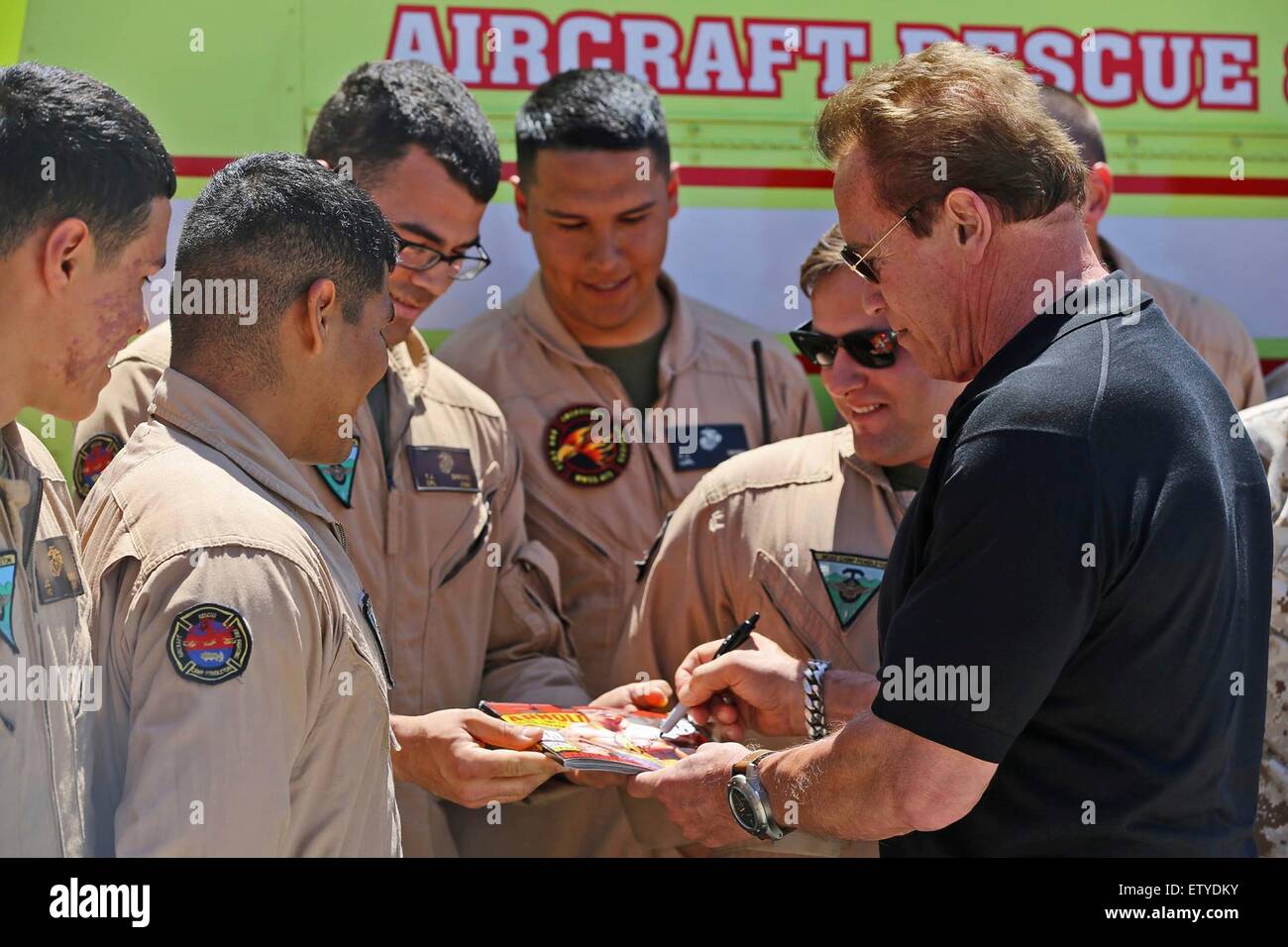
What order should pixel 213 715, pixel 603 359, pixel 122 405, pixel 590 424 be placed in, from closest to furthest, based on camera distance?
pixel 213 715, pixel 122 405, pixel 590 424, pixel 603 359

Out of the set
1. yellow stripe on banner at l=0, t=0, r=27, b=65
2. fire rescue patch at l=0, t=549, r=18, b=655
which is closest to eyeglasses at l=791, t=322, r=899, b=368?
fire rescue patch at l=0, t=549, r=18, b=655

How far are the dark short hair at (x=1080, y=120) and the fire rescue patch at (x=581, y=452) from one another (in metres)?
1.48

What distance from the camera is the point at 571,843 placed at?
3.71m

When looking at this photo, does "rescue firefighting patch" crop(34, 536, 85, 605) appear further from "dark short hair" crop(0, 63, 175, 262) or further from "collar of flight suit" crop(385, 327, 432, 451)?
"collar of flight suit" crop(385, 327, 432, 451)

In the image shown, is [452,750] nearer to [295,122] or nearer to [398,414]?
[398,414]

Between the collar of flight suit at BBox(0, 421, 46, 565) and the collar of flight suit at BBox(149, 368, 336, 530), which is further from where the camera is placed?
the collar of flight suit at BBox(149, 368, 336, 530)

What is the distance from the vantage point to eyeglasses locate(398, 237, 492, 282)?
11.9 feet

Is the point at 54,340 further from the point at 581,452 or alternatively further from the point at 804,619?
the point at 581,452

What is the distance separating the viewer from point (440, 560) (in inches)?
138

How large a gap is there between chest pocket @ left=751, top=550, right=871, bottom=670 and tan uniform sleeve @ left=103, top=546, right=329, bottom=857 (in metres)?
1.47

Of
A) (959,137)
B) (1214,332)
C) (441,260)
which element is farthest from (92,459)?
(1214,332)

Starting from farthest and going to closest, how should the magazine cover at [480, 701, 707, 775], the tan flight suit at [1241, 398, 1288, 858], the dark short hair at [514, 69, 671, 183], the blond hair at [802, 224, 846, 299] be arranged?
the dark short hair at [514, 69, 671, 183], the blond hair at [802, 224, 846, 299], the tan flight suit at [1241, 398, 1288, 858], the magazine cover at [480, 701, 707, 775]

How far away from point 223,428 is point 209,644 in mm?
371

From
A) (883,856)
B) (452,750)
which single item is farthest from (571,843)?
(883,856)
